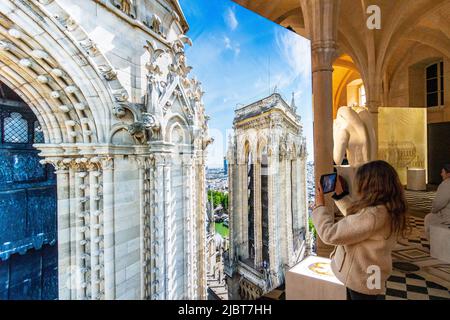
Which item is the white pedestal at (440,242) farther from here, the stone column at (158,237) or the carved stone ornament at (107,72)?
the carved stone ornament at (107,72)

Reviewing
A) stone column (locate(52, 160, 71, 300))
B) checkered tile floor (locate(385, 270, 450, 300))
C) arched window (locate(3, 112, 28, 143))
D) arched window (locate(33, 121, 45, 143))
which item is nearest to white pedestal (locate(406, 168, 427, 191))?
checkered tile floor (locate(385, 270, 450, 300))

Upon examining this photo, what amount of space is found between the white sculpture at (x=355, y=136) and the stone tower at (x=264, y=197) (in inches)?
25.0

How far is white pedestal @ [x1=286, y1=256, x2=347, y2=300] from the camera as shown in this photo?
222cm

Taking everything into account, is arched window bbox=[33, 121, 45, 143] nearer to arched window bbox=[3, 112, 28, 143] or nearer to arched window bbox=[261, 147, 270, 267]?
arched window bbox=[3, 112, 28, 143]

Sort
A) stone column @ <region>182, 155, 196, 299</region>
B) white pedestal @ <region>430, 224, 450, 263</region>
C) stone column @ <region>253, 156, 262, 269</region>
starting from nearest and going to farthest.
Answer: stone column @ <region>182, 155, 196, 299</region>
stone column @ <region>253, 156, 262, 269</region>
white pedestal @ <region>430, 224, 450, 263</region>

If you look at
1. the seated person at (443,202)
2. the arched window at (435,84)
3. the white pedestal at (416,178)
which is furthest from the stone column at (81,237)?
the arched window at (435,84)

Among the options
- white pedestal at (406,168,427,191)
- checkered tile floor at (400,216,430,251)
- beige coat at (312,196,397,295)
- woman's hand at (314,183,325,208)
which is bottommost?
checkered tile floor at (400,216,430,251)

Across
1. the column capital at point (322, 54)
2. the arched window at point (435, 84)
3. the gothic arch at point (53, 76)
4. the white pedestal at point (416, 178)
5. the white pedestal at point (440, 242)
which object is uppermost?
the arched window at point (435, 84)

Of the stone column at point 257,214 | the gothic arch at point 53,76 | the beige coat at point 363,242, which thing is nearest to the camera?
the beige coat at point 363,242

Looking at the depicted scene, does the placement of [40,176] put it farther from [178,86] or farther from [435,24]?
[435,24]

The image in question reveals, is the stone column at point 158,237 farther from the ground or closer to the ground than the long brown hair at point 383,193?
closer to the ground

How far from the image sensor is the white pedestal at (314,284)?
7.29ft

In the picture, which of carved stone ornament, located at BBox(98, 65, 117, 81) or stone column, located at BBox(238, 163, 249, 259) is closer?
carved stone ornament, located at BBox(98, 65, 117, 81)

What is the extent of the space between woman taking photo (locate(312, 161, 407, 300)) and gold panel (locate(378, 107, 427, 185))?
356 inches
